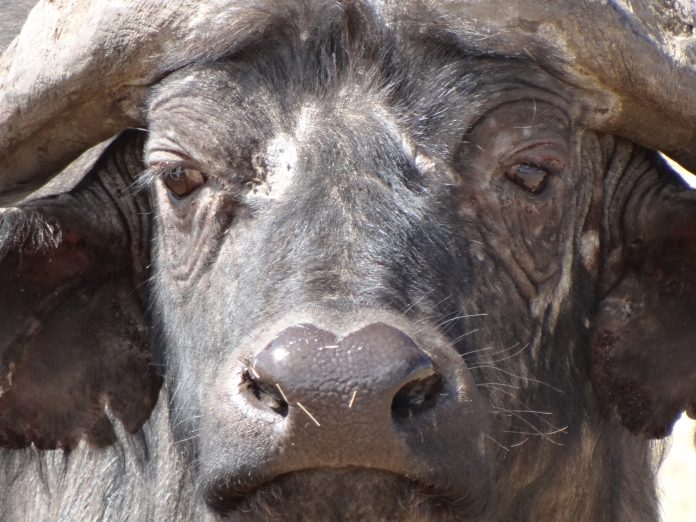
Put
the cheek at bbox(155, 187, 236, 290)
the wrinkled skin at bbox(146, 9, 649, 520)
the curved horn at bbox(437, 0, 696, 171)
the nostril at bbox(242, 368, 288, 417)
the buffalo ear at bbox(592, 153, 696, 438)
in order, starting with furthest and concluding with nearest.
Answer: the buffalo ear at bbox(592, 153, 696, 438), the cheek at bbox(155, 187, 236, 290), the curved horn at bbox(437, 0, 696, 171), the wrinkled skin at bbox(146, 9, 649, 520), the nostril at bbox(242, 368, 288, 417)

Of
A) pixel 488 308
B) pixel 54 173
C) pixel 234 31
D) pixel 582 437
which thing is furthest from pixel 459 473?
pixel 54 173

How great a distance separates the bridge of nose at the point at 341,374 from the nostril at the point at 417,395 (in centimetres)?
9

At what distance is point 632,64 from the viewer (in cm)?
439

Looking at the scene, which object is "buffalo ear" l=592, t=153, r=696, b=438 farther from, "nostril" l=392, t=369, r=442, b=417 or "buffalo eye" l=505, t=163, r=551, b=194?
"nostril" l=392, t=369, r=442, b=417

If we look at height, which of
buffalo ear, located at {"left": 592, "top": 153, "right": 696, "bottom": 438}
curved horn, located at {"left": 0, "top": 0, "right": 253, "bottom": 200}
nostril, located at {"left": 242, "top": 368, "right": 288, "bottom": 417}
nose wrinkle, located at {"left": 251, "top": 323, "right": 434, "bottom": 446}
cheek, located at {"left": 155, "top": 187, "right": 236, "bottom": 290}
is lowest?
buffalo ear, located at {"left": 592, "top": 153, "right": 696, "bottom": 438}

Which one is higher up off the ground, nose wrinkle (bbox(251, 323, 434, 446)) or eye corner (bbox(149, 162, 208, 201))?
nose wrinkle (bbox(251, 323, 434, 446))

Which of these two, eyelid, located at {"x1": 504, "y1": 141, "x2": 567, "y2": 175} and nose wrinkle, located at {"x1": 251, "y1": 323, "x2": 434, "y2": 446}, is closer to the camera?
nose wrinkle, located at {"x1": 251, "y1": 323, "x2": 434, "y2": 446}

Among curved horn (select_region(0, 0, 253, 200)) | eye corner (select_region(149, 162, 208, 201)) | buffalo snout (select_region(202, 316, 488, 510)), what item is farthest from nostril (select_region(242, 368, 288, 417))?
curved horn (select_region(0, 0, 253, 200))

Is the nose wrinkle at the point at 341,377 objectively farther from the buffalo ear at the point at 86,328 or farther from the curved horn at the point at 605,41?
the buffalo ear at the point at 86,328

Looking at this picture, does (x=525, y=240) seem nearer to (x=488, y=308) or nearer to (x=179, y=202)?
(x=488, y=308)

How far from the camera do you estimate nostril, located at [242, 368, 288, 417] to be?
3766mm

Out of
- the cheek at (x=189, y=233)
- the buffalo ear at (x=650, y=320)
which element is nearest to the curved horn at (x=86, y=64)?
the cheek at (x=189, y=233)

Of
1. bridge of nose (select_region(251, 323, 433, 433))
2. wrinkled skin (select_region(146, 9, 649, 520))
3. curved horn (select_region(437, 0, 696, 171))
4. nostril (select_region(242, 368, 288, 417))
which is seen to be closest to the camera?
bridge of nose (select_region(251, 323, 433, 433))

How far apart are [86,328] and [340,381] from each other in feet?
5.45
